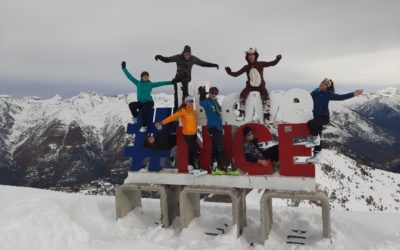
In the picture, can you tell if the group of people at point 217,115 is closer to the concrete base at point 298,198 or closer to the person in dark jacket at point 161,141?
the person in dark jacket at point 161,141

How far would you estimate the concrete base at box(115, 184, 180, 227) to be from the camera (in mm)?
9344

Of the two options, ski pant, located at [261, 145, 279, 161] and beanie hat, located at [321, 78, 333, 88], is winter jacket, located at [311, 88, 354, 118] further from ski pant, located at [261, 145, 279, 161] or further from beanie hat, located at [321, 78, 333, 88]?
ski pant, located at [261, 145, 279, 161]

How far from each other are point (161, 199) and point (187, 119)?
206 cm

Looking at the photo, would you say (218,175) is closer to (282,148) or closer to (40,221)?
(282,148)

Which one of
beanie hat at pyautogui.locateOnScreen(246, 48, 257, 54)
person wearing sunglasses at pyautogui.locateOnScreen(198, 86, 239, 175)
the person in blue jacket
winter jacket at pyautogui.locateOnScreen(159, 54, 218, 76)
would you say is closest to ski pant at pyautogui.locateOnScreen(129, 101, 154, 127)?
winter jacket at pyautogui.locateOnScreen(159, 54, 218, 76)

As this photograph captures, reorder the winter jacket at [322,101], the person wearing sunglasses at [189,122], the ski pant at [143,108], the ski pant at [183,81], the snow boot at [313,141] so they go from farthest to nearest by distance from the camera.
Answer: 1. the ski pant at [143,108]
2. the ski pant at [183,81]
3. the person wearing sunglasses at [189,122]
4. the winter jacket at [322,101]
5. the snow boot at [313,141]

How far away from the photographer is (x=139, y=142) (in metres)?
9.91

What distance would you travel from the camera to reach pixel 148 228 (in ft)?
31.6

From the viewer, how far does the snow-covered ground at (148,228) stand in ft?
27.0

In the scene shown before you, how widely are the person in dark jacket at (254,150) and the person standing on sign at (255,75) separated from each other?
0.73 m

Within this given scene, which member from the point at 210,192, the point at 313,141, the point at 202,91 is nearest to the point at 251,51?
the point at 202,91

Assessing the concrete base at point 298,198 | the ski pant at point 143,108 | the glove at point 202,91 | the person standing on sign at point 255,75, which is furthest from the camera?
the ski pant at point 143,108

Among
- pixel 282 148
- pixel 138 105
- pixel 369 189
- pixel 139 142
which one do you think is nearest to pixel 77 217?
pixel 139 142

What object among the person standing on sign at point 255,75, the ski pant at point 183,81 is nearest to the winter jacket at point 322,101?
the person standing on sign at point 255,75
